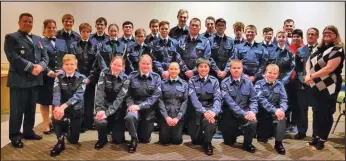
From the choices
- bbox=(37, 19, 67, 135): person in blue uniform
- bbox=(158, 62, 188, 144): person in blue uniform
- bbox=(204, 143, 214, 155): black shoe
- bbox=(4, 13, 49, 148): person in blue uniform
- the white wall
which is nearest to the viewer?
bbox=(204, 143, 214, 155): black shoe

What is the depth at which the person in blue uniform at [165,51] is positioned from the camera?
13.2ft

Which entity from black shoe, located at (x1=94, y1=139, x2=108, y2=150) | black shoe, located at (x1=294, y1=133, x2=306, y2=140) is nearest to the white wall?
black shoe, located at (x1=294, y1=133, x2=306, y2=140)

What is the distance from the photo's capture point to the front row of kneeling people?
354 centimetres

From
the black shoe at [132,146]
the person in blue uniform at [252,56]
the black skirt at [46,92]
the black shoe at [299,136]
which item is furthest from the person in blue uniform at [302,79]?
the black skirt at [46,92]

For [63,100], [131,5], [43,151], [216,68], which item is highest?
[131,5]

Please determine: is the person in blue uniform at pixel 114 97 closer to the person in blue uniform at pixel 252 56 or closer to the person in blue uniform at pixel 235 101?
the person in blue uniform at pixel 235 101

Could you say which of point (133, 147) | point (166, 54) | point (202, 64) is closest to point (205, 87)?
point (202, 64)

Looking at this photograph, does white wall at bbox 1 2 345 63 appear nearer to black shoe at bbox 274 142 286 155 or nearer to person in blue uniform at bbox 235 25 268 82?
person in blue uniform at bbox 235 25 268 82

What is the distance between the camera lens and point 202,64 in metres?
3.65

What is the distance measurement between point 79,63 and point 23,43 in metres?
0.73

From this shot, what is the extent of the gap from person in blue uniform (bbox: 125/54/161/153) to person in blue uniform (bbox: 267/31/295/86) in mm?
1473

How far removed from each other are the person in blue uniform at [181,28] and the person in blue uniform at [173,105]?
0.78 m

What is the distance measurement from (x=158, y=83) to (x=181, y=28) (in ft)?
3.18

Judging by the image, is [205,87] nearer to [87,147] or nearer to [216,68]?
[216,68]
